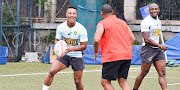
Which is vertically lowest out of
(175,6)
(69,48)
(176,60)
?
(176,60)

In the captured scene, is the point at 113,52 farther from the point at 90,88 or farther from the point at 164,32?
the point at 164,32

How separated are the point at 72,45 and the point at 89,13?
10.5 m

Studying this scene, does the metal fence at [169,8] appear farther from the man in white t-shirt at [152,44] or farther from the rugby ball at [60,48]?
the rugby ball at [60,48]

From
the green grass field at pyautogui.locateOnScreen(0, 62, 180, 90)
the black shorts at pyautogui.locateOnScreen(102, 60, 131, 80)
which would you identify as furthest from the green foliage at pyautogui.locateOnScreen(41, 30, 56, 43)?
the black shorts at pyautogui.locateOnScreen(102, 60, 131, 80)

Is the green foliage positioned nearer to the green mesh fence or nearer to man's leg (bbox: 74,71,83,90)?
the green mesh fence

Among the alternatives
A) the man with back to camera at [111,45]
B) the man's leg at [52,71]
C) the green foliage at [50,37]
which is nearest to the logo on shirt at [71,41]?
the man's leg at [52,71]

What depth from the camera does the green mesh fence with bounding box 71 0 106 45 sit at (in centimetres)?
1905

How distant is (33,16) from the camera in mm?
21922

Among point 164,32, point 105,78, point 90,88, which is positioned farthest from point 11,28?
point 105,78

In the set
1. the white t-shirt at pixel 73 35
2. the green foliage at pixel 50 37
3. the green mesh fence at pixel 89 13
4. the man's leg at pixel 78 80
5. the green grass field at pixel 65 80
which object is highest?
the green mesh fence at pixel 89 13

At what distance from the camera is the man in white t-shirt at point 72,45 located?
28.3 ft

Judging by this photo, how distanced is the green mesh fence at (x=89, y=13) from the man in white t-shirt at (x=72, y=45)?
1026 cm

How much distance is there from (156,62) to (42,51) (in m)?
12.8

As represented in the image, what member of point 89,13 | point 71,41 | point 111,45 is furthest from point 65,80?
point 89,13
